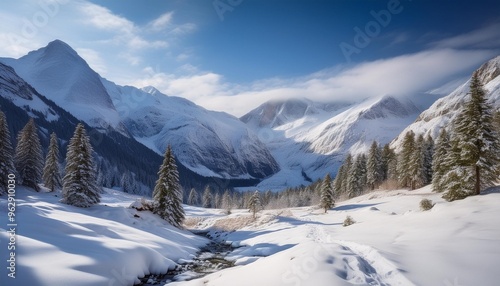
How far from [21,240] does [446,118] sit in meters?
190

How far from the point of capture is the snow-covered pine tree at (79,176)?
3588 cm

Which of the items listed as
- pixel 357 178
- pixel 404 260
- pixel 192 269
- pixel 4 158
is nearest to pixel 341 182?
pixel 357 178

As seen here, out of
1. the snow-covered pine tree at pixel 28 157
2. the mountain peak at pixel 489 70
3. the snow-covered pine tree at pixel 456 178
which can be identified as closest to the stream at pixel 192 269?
the snow-covered pine tree at pixel 456 178

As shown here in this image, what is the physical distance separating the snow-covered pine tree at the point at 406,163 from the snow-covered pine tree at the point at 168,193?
50.8 m

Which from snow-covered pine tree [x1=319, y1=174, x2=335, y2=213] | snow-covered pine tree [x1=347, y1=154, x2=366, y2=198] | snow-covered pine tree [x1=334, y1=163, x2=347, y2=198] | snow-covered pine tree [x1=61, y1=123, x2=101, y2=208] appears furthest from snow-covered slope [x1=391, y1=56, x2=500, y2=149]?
snow-covered pine tree [x1=61, y1=123, x2=101, y2=208]

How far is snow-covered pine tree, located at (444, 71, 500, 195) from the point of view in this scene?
89.4 feet

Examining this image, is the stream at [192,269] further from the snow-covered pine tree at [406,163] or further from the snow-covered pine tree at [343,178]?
the snow-covered pine tree at [343,178]

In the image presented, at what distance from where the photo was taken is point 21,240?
1430 cm

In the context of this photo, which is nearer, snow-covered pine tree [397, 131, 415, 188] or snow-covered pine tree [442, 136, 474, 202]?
snow-covered pine tree [442, 136, 474, 202]

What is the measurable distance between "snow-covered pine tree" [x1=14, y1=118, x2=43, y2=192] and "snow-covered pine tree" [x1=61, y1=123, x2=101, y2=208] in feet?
42.7

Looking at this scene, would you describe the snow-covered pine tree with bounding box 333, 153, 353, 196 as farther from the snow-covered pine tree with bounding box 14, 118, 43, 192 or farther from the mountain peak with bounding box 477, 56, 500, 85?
the mountain peak with bounding box 477, 56, 500, 85

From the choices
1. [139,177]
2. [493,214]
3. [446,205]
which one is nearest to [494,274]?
[493,214]

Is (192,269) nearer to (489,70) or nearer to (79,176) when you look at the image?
(79,176)

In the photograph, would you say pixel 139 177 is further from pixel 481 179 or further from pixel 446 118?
pixel 446 118
